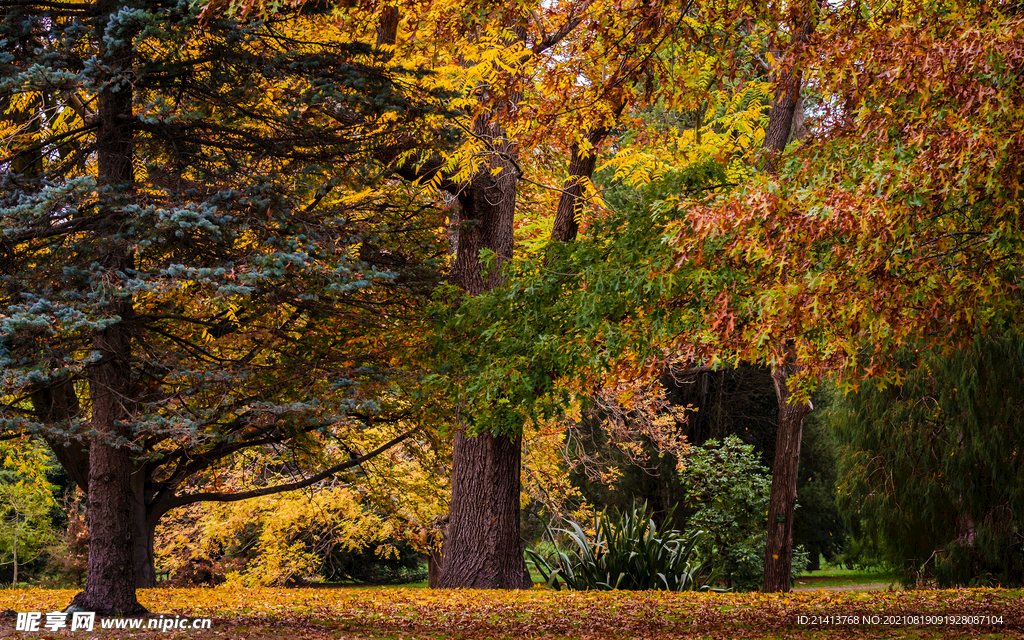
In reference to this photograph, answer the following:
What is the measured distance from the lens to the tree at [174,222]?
21.2ft

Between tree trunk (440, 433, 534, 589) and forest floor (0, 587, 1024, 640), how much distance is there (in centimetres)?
68

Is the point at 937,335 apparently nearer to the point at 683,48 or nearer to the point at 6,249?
the point at 683,48

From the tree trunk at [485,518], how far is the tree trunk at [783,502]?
14.7 feet

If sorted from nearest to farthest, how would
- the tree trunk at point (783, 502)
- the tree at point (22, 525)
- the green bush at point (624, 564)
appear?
the green bush at point (624, 564)
the tree trunk at point (783, 502)
the tree at point (22, 525)

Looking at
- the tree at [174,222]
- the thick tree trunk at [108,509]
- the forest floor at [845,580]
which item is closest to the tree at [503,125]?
the tree at [174,222]

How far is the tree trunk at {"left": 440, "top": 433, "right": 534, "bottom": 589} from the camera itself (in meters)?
10.0

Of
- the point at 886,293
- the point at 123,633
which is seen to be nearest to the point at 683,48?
the point at 886,293

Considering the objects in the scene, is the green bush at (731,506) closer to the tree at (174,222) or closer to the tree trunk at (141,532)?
the tree trunk at (141,532)

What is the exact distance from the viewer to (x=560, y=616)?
786 centimetres

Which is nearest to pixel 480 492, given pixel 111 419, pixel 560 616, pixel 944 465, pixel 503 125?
pixel 560 616

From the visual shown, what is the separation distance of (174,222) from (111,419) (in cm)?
199

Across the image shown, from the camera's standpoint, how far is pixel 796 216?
563 centimetres

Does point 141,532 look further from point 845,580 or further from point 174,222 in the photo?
point 845,580

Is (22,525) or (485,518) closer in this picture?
(485,518)
